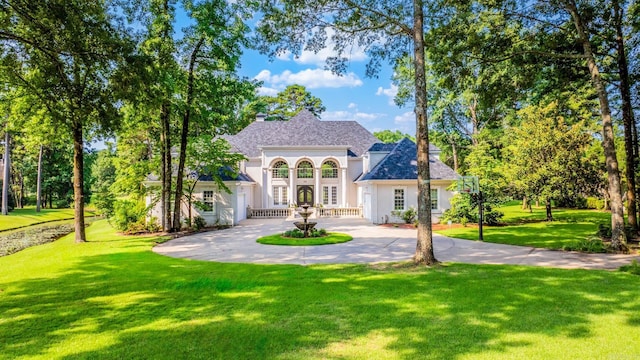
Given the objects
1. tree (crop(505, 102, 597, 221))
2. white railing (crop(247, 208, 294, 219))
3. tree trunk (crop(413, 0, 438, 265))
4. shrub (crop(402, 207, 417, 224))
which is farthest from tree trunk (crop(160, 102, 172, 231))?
tree (crop(505, 102, 597, 221))

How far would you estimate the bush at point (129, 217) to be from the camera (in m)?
20.5

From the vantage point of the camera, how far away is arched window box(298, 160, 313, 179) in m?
32.0

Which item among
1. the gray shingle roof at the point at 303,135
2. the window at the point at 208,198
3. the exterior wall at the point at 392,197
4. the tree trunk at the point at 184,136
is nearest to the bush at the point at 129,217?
the tree trunk at the point at 184,136

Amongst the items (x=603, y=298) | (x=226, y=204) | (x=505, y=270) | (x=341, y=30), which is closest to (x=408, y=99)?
(x=226, y=204)

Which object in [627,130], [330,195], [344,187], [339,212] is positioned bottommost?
[339,212]

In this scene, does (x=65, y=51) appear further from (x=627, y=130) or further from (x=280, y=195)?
(x=280, y=195)

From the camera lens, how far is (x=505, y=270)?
934cm

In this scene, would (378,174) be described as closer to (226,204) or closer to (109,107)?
(226,204)

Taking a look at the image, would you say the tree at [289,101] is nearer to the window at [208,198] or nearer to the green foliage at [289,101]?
the green foliage at [289,101]

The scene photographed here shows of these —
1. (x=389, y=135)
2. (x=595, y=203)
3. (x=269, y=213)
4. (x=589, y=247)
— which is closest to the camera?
(x=589, y=247)

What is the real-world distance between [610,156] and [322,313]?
12.9 meters

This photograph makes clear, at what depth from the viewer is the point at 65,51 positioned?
8297mm

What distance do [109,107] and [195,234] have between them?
11.6 metres

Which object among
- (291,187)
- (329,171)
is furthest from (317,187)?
(291,187)
